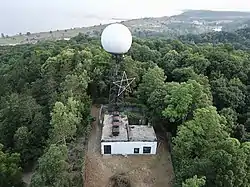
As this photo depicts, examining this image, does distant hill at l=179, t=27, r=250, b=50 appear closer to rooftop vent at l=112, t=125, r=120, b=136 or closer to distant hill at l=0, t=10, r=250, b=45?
distant hill at l=0, t=10, r=250, b=45

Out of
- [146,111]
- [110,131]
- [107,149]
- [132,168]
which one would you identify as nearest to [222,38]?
[146,111]

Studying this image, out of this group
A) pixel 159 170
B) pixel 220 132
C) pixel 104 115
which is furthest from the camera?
pixel 104 115

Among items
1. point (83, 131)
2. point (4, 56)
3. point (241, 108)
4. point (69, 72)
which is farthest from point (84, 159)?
point (4, 56)

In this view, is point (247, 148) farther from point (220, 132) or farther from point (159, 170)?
point (159, 170)

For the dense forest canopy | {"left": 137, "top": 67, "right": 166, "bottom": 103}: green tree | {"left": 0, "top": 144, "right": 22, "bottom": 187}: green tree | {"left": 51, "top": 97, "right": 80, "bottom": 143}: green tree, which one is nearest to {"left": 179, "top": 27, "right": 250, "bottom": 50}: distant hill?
the dense forest canopy

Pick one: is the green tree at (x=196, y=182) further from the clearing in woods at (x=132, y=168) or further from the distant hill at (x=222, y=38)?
the distant hill at (x=222, y=38)

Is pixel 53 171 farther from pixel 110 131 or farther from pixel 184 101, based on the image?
pixel 184 101

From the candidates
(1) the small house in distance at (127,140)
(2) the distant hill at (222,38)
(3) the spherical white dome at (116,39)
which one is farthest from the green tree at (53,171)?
(2) the distant hill at (222,38)

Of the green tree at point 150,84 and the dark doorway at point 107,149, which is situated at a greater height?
the green tree at point 150,84
